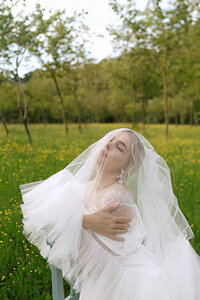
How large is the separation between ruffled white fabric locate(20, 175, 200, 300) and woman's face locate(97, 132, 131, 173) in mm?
184

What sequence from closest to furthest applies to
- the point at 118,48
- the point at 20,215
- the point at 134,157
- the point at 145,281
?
the point at 145,281 < the point at 134,157 < the point at 20,215 < the point at 118,48

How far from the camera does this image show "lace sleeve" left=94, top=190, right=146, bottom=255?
183 centimetres

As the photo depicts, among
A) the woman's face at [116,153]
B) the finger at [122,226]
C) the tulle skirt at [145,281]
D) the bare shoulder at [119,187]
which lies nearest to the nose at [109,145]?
the woman's face at [116,153]

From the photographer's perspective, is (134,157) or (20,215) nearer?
(134,157)

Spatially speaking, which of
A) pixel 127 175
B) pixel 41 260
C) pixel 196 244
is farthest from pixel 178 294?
pixel 196 244

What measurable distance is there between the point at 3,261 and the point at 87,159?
174 cm

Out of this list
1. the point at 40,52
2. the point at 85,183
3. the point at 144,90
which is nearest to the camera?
the point at 85,183

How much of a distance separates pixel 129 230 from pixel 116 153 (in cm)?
55

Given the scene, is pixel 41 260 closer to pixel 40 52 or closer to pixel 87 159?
pixel 87 159

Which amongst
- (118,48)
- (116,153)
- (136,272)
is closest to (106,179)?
(116,153)

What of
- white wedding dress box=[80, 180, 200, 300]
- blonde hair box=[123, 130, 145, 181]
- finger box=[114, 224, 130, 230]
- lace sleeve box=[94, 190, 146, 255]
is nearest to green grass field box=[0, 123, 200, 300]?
white wedding dress box=[80, 180, 200, 300]

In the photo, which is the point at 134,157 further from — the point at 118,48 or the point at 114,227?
the point at 118,48

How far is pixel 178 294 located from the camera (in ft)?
5.98

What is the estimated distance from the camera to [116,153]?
1.91 meters
